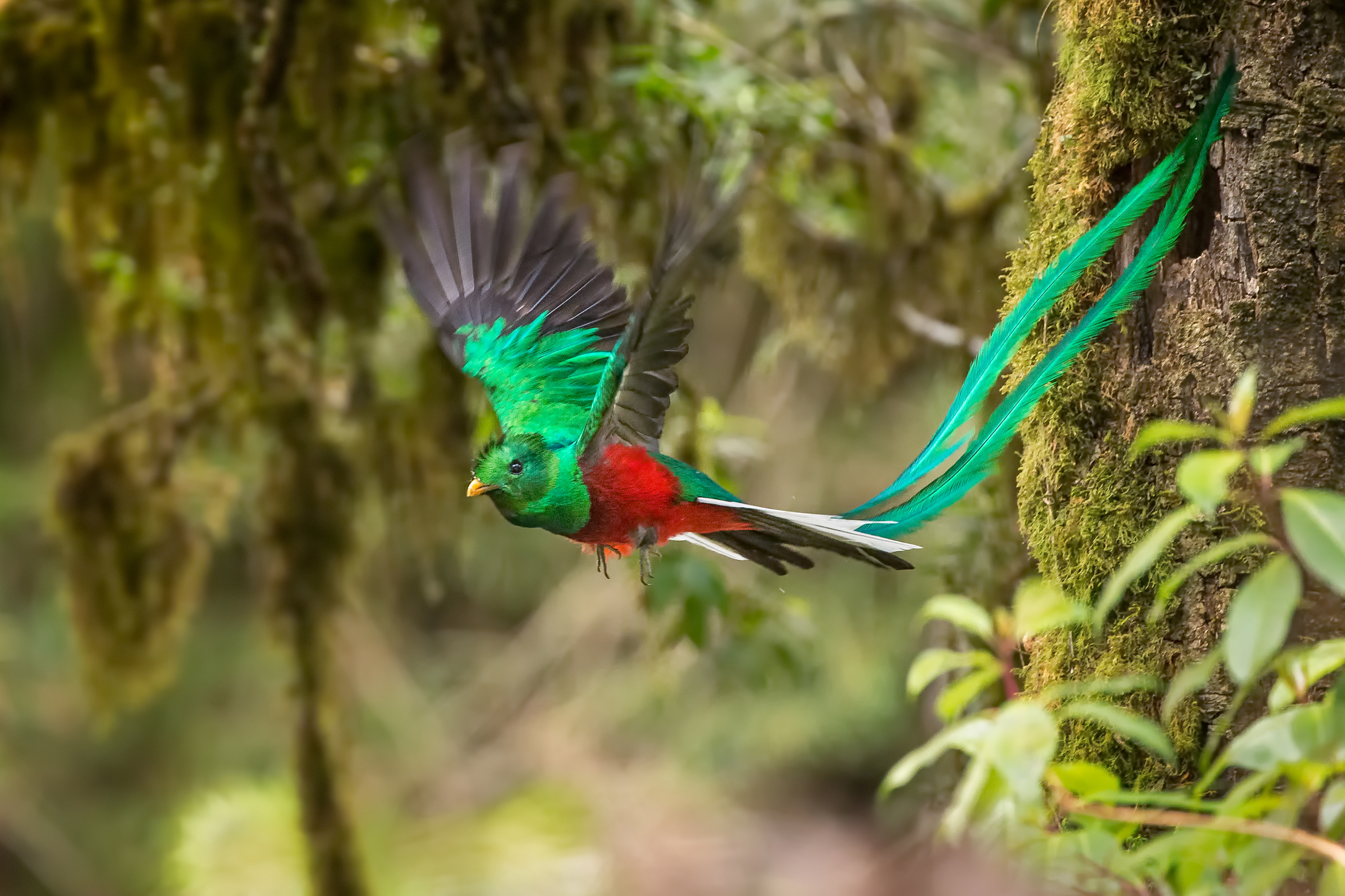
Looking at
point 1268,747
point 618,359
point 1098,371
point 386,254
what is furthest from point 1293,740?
point 386,254

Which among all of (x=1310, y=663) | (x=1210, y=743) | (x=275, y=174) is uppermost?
(x=275, y=174)

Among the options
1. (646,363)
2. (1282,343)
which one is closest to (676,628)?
(646,363)

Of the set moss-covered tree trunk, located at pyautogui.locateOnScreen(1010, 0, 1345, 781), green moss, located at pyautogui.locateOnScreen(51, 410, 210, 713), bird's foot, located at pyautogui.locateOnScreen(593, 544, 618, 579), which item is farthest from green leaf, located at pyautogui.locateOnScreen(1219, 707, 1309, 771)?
green moss, located at pyautogui.locateOnScreen(51, 410, 210, 713)

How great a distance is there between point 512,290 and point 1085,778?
1731 millimetres

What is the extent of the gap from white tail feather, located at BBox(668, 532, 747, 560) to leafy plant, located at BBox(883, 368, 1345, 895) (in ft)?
3.68

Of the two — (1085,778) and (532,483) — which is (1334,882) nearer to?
(1085,778)

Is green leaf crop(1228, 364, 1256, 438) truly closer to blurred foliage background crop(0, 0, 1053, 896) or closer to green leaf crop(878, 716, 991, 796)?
green leaf crop(878, 716, 991, 796)

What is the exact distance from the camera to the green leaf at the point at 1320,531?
91cm

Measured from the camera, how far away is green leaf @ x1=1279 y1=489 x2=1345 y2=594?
35.9 inches

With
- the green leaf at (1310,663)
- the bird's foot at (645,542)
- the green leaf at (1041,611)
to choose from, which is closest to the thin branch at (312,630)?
the bird's foot at (645,542)

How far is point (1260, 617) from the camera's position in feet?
3.11

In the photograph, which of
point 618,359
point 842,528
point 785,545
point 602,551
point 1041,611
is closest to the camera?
point 1041,611

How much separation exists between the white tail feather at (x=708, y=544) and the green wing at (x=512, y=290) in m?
0.35

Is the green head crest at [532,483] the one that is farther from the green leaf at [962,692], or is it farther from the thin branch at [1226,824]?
the thin branch at [1226,824]
